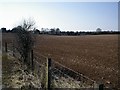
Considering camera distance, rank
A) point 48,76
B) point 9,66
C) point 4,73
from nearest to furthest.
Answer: point 48,76 → point 4,73 → point 9,66

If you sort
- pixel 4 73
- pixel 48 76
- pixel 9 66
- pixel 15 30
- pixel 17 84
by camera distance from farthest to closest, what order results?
1. pixel 15 30
2. pixel 9 66
3. pixel 4 73
4. pixel 17 84
5. pixel 48 76

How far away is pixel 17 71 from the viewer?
1227 centimetres

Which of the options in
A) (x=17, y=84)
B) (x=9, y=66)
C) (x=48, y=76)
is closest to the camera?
(x=48, y=76)

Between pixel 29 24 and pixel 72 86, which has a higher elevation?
pixel 29 24

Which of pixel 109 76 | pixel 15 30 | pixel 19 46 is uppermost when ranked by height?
pixel 15 30

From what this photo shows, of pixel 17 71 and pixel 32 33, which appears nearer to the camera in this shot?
pixel 17 71

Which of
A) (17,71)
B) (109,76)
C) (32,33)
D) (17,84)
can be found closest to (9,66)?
(17,71)

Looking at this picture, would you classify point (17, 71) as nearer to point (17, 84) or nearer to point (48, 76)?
point (17, 84)

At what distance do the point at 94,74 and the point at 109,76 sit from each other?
0.79m

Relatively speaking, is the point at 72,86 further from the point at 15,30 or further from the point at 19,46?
the point at 15,30

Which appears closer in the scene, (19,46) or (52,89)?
(52,89)

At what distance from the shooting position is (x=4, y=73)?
39.0 feet

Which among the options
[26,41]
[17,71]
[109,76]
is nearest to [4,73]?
[17,71]

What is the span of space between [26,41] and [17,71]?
3.40 m
